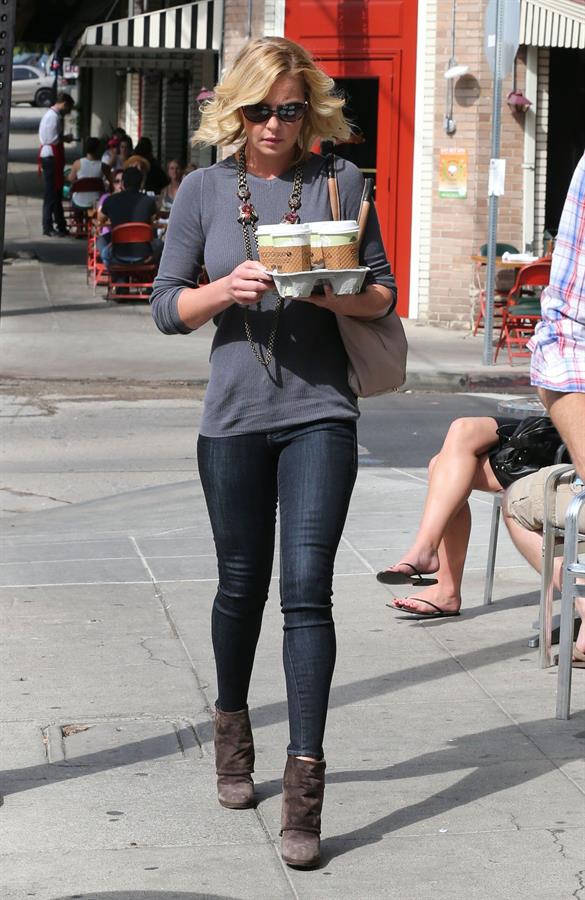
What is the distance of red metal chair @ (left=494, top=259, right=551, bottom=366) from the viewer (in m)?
15.1

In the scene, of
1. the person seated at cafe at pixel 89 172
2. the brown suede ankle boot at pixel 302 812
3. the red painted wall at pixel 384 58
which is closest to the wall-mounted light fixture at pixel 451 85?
the red painted wall at pixel 384 58

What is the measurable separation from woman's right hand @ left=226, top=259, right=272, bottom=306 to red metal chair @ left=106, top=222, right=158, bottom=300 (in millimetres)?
14890

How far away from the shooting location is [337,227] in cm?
385

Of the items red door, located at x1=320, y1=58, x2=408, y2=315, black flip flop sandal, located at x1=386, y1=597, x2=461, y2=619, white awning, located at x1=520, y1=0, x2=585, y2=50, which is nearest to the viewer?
black flip flop sandal, located at x1=386, y1=597, x2=461, y2=619

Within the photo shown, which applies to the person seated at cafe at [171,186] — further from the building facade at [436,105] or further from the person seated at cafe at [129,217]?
the building facade at [436,105]

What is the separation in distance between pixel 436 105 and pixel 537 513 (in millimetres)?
13393

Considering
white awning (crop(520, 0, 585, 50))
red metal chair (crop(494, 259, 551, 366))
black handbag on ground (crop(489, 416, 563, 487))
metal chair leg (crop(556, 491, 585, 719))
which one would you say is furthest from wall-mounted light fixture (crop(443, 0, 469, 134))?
metal chair leg (crop(556, 491, 585, 719))

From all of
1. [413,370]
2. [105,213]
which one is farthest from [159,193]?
[413,370]

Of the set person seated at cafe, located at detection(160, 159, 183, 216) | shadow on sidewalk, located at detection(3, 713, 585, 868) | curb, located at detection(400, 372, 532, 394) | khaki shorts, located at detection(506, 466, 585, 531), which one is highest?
person seated at cafe, located at detection(160, 159, 183, 216)

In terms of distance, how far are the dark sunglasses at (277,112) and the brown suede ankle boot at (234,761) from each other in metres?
1.56

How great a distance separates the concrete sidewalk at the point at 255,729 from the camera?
149 inches

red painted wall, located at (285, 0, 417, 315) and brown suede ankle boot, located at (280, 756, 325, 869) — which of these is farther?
red painted wall, located at (285, 0, 417, 315)

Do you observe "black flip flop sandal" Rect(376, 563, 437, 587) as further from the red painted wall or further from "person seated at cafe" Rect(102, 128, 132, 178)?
"person seated at cafe" Rect(102, 128, 132, 178)

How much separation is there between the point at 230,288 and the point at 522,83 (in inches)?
578
